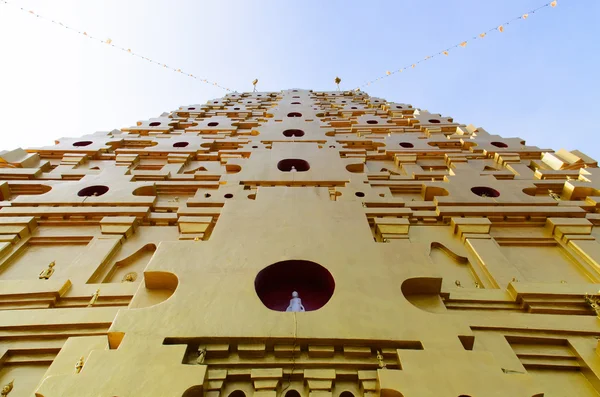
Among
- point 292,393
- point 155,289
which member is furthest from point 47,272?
point 292,393

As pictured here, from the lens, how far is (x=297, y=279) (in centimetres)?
583

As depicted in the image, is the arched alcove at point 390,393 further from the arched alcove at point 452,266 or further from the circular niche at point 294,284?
the arched alcove at point 452,266

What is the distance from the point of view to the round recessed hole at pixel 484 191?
857cm

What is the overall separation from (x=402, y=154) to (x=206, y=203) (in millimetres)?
6523

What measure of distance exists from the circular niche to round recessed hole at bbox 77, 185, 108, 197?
544 centimetres

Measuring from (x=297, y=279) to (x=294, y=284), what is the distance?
0.10 m

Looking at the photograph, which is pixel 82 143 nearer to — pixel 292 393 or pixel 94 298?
pixel 94 298

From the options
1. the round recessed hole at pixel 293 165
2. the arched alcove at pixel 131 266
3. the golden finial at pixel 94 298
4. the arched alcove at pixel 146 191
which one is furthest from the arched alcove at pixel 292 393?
the round recessed hole at pixel 293 165

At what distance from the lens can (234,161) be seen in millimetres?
9648

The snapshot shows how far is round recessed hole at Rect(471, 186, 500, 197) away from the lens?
8566 millimetres

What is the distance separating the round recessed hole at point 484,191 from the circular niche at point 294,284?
5.27m

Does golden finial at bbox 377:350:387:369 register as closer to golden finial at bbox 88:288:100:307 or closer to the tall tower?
the tall tower

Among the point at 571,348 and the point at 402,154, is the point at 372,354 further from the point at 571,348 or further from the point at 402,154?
the point at 402,154

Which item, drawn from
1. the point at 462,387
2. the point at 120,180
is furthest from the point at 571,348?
the point at 120,180
